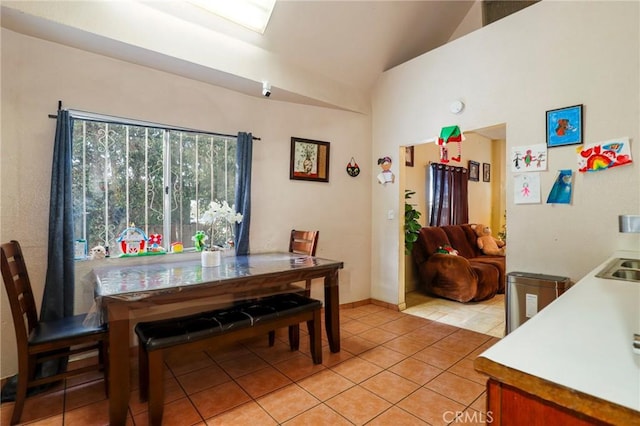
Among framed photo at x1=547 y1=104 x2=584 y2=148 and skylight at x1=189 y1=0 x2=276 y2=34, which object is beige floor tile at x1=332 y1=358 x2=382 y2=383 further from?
skylight at x1=189 y1=0 x2=276 y2=34

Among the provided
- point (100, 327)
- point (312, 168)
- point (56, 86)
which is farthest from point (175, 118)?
point (100, 327)

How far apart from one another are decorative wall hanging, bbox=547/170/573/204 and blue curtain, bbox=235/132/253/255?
2557mm

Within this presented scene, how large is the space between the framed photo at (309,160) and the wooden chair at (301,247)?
0.65 metres

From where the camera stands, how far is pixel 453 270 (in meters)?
3.98

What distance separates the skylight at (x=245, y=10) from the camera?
247cm

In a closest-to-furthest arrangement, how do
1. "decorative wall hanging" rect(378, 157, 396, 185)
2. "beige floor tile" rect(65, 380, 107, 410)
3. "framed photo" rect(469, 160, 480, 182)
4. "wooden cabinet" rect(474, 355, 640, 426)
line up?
"wooden cabinet" rect(474, 355, 640, 426) < "beige floor tile" rect(65, 380, 107, 410) < "decorative wall hanging" rect(378, 157, 396, 185) < "framed photo" rect(469, 160, 480, 182)

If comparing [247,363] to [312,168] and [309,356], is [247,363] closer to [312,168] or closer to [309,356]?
[309,356]

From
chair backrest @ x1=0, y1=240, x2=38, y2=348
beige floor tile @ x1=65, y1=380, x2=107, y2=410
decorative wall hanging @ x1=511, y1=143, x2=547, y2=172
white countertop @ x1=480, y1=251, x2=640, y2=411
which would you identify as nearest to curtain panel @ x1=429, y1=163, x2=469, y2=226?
decorative wall hanging @ x1=511, y1=143, x2=547, y2=172

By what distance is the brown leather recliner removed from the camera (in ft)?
12.9

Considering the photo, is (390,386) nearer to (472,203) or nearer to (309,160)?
(309,160)

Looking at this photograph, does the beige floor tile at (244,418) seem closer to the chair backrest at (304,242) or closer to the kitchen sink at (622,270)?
the chair backrest at (304,242)

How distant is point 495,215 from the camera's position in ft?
21.5

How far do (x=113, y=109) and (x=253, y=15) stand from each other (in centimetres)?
139

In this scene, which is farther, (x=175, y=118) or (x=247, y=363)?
(x=175, y=118)
